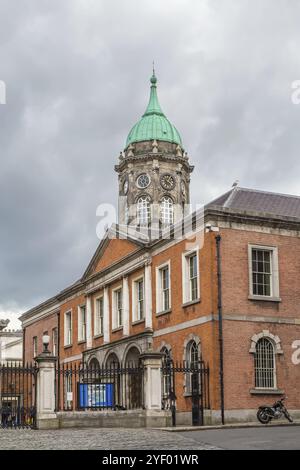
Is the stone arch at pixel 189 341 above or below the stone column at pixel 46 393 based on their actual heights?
above

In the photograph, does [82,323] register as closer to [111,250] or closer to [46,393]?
[111,250]

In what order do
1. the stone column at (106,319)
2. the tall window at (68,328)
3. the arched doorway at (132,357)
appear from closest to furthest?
the arched doorway at (132,357) → the stone column at (106,319) → the tall window at (68,328)

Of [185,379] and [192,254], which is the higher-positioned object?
[192,254]

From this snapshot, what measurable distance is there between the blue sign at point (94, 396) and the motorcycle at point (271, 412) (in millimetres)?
5561

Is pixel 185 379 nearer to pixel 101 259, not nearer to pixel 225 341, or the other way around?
pixel 225 341

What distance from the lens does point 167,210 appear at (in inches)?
2249

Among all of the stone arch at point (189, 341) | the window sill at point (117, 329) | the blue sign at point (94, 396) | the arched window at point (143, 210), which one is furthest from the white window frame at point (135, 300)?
the arched window at point (143, 210)

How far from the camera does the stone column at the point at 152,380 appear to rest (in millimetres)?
25734

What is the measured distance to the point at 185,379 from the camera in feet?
102

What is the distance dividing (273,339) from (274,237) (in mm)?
4205

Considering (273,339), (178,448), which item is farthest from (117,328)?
(178,448)

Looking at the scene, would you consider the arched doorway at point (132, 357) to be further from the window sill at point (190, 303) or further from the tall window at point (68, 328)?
the tall window at point (68, 328)

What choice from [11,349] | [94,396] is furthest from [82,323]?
[11,349]
